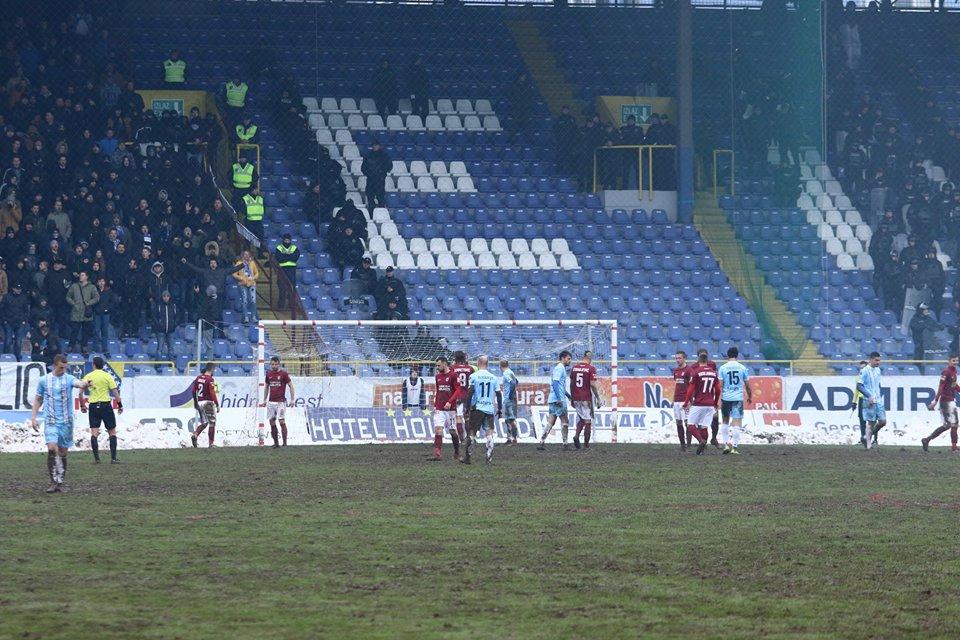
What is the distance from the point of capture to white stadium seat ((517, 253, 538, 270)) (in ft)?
143

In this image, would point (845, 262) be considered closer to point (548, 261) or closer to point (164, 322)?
point (548, 261)

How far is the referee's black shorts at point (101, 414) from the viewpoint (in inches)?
1100

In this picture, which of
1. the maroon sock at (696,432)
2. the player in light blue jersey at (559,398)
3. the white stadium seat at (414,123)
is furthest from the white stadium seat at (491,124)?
the maroon sock at (696,432)

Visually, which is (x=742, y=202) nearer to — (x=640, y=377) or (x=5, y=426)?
(x=640, y=377)

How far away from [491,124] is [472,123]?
63 centimetres

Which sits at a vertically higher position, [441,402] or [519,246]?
[519,246]

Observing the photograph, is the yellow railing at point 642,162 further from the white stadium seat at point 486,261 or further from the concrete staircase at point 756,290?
the white stadium seat at point 486,261

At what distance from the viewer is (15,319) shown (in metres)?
34.2

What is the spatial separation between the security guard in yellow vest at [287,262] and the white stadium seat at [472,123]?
9.08 metres

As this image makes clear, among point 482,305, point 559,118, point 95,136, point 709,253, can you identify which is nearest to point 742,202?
point 709,253

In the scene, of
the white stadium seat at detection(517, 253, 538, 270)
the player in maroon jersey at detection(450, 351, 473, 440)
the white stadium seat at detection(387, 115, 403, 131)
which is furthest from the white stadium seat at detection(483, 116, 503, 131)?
the player in maroon jersey at detection(450, 351, 473, 440)

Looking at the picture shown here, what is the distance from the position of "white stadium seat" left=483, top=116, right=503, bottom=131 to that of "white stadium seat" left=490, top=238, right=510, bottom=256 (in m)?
4.96

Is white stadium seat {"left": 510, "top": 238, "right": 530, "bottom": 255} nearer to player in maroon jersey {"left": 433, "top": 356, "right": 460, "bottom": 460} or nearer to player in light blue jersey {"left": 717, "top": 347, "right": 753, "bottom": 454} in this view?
player in light blue jersey {"left": 717, "top": 347, "right": 753, "bottom": 454}

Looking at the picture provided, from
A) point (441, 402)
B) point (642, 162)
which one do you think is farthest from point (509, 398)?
point (642, 162)
